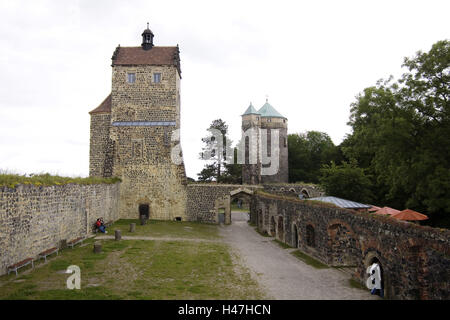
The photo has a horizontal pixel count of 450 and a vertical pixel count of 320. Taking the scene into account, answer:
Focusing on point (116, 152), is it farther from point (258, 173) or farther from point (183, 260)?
point (258, 173)

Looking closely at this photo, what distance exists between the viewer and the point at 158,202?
3014 centimetres

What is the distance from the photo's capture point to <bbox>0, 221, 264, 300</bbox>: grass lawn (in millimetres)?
10141

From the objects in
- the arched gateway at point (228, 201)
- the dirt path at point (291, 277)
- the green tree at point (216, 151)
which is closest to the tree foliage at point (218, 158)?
the green tree at point (216, 151)

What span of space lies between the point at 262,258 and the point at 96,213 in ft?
36.9

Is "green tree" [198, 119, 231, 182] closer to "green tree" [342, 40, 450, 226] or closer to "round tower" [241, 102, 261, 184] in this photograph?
"round tower" [241, 102, 261, 184]

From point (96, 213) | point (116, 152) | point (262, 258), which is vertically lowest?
point (262, 258)

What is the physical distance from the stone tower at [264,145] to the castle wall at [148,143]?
17.9 metres

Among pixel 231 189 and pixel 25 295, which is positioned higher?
pixel 231 189

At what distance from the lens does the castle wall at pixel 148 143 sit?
29.8 meters

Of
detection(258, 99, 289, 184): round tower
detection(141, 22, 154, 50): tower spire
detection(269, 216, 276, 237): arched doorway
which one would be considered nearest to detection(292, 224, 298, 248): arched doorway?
detection(269, 216, 276, 237): arched doorway

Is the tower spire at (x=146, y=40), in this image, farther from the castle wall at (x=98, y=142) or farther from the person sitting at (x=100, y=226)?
the person sitting at (x=100, y=226)

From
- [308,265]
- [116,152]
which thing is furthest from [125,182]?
[308,265]

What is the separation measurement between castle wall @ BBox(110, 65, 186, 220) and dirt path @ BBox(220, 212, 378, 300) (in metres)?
11.3

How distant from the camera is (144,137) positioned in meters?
29.9
